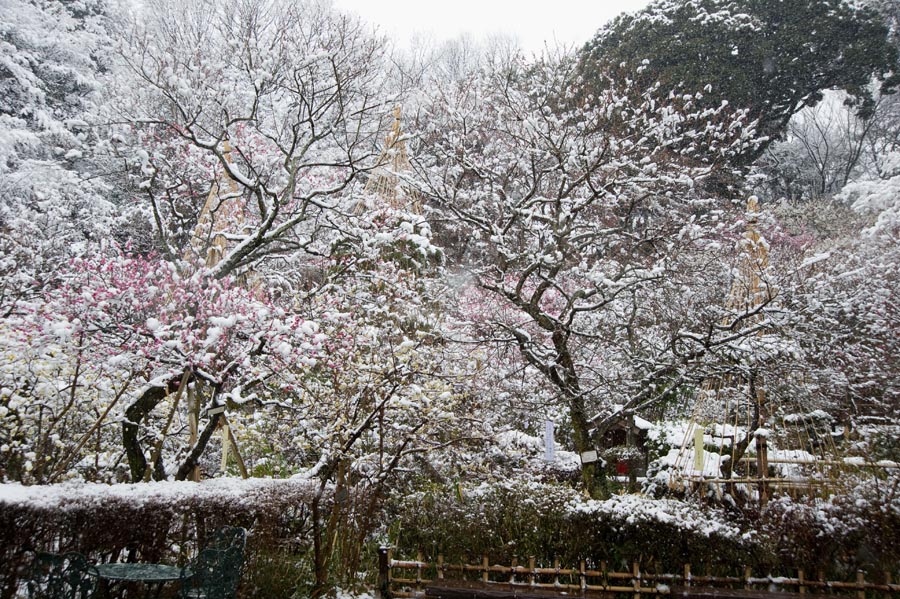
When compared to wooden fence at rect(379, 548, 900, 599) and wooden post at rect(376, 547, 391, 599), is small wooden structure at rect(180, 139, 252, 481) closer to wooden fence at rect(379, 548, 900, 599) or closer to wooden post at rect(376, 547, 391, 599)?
wooden post at rect(376, 547, 391, 599)

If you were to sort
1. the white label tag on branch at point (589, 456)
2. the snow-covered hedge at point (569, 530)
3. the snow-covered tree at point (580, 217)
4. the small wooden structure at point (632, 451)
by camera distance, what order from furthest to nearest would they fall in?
the small wooden structure at point (632, 451), the snow-covered tree at point (580, 217), the white label tag on branch at point (589, 456), the snow-covered hedge at point (569, 530)

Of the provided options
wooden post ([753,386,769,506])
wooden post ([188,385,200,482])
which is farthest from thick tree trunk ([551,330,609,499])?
wooden post ([188,385,200,482])

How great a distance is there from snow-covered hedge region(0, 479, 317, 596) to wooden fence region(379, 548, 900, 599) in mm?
1002

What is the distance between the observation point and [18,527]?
3797mm

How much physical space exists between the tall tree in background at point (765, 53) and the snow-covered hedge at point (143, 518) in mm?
12865

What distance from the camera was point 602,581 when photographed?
480cm

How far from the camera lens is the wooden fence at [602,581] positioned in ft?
15.0

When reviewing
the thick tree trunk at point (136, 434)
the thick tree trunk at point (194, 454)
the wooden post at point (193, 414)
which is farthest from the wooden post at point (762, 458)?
the thick tree trunk at point (136, 434)

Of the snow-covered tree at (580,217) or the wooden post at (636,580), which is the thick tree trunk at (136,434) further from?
the wooden post at (636,580)

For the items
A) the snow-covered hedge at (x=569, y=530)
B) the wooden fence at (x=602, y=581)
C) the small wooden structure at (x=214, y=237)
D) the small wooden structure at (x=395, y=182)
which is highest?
the small wooden structure at (x=395, y=182)

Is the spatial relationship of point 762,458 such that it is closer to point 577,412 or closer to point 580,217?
point 577,412

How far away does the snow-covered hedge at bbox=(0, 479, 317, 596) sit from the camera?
12.6ft

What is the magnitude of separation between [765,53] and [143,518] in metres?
16.6

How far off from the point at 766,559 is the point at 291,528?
410 centimetres
